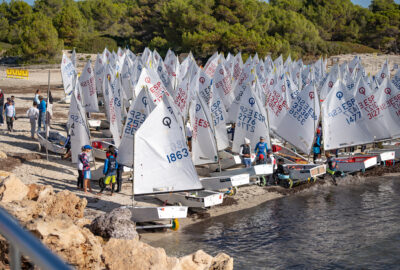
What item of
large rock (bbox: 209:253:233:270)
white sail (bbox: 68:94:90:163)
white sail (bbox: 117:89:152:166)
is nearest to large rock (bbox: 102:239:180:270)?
large rock (bbox: 209:253:233:270)

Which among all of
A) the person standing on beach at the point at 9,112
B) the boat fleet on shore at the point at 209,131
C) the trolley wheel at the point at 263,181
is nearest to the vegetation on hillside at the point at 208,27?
the boat fleet on shore at the point at 209,131

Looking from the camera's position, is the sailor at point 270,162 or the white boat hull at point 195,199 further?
the sailor at point 270,162

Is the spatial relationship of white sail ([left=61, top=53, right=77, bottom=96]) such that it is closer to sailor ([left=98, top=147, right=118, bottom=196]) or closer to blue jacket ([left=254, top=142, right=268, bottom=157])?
blue jacket ([left=254, top=142, right=268, bottom=157])

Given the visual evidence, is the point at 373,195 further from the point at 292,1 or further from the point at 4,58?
the point at 292,1

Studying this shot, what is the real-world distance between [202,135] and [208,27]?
43.0 metres

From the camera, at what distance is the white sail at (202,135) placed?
1906cm

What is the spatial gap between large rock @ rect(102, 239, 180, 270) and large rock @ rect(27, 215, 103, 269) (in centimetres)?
Answer: 31

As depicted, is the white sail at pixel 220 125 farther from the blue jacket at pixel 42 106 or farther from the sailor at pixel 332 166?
the blue jacket at pixel 42 106

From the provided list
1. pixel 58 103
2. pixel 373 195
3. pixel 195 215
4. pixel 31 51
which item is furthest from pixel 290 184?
pixel 31 51

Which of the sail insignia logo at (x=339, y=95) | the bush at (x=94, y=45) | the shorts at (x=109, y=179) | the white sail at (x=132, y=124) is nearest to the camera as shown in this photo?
the white sail at (x=132, y=124)

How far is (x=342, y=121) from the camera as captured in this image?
72.9ft

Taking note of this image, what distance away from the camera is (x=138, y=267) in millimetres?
9828

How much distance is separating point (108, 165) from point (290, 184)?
24.6 ft

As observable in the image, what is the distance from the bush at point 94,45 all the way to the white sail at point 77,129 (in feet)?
176
